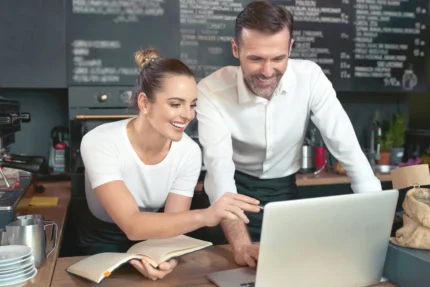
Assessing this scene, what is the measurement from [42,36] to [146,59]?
3.75 ft

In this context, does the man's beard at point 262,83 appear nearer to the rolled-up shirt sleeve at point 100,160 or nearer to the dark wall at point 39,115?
the rolled-up shirt sleeve at point 100,160

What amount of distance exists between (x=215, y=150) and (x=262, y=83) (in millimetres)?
253

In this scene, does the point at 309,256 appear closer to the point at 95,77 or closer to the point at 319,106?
the point at 319,106

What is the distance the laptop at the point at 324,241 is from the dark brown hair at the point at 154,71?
1.98ft

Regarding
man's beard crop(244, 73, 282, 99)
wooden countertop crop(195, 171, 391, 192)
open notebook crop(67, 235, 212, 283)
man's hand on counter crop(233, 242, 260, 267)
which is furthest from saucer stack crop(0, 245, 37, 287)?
wooden countertop crop(195, 171, 391, 192)

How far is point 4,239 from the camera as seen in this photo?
120 centimetres

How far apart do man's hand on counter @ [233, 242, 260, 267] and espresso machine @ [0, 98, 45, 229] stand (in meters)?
0.71

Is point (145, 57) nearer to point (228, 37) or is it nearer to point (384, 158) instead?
point (228, 37)

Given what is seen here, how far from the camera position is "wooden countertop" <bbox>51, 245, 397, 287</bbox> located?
1120mm

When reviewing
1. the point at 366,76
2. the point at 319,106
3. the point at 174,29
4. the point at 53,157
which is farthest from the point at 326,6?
the point at 53,157

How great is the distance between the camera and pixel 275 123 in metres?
1.76

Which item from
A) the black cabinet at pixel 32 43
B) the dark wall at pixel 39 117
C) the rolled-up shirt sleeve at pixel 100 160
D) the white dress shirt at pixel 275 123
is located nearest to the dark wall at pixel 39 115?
the dark wall at pixel 39 117

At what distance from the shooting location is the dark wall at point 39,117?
9.06 feet

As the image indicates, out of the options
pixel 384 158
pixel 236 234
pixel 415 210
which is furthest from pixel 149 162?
pixel 384 158
